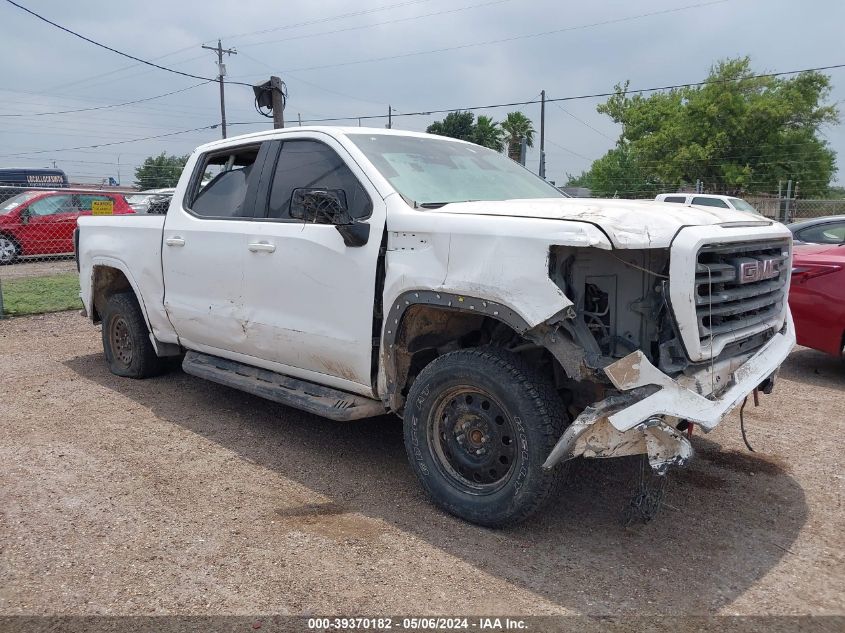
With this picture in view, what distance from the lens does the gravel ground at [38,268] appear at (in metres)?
14.6

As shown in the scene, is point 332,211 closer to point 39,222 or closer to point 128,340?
point 128,340

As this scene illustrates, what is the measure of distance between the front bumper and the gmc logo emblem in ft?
2.05

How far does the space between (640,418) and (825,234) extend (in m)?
5.49

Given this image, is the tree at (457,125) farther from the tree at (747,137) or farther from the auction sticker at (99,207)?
the auction sticker at (99,207)

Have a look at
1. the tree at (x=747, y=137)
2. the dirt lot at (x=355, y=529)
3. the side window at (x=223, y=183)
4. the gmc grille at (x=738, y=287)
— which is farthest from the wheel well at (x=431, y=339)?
the tree at (x=747, y=137)

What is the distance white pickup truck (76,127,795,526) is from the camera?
2986 mm

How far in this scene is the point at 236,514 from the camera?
3689 mm

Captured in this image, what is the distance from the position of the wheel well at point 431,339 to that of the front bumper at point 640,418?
0.66m

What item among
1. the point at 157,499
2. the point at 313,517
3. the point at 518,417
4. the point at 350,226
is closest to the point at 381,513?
the point at 313,517

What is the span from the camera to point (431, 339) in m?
3.88

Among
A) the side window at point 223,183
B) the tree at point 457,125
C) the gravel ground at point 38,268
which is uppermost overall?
the tree at point 457,125

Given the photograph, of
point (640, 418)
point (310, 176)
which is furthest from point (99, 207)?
point (640, 418)

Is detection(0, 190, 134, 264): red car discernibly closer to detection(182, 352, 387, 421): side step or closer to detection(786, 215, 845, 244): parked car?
detection(182, 352, 387, 421): side step

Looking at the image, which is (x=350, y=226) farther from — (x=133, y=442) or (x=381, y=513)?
(x=133, y=442)
